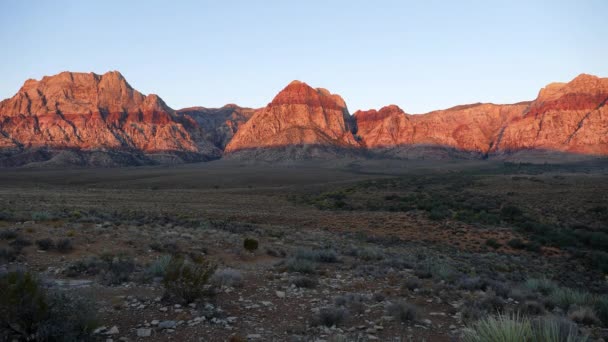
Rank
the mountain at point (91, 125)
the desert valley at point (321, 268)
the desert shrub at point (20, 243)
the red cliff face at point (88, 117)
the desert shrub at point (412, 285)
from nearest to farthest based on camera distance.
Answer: the desert valley at point (321, 268)
the desert shrub at point (412, 285)
the desert shrub at point (20, 243)
the mountain at point (91, 125)
the red cliff face at point (88, 117)

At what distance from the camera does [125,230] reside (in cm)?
1495

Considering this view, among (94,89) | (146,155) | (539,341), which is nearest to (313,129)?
(146,155)

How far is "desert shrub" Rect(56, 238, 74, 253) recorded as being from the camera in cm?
1072

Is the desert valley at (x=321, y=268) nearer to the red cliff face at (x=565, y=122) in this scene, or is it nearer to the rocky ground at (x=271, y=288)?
the rocky ground at (x=271, y=288)

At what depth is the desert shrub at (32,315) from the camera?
436 centimetres

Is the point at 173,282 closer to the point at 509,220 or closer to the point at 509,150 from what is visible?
the point at 509,220

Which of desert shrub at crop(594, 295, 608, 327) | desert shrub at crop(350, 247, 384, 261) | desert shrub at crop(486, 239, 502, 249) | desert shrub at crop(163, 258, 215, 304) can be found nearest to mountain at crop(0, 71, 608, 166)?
desert shrub at crop(486, 239, 502, 249)

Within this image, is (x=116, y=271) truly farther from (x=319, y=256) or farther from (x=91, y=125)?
(x=91, y=125)

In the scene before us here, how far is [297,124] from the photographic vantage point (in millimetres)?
164750

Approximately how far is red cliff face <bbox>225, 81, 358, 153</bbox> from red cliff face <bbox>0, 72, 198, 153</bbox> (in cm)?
2979

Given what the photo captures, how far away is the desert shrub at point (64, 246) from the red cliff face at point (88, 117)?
152002 millimetres

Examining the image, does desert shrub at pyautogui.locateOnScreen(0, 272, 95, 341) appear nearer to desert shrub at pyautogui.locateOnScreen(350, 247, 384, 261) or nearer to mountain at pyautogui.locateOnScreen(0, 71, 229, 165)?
desert shrub at pyautogui.locateOnScreen(350, 247, 384, 261)

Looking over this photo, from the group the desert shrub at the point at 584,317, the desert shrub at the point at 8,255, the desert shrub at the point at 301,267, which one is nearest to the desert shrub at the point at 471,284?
the desert shrub at the point at 584,317

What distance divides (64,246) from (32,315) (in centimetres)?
727
